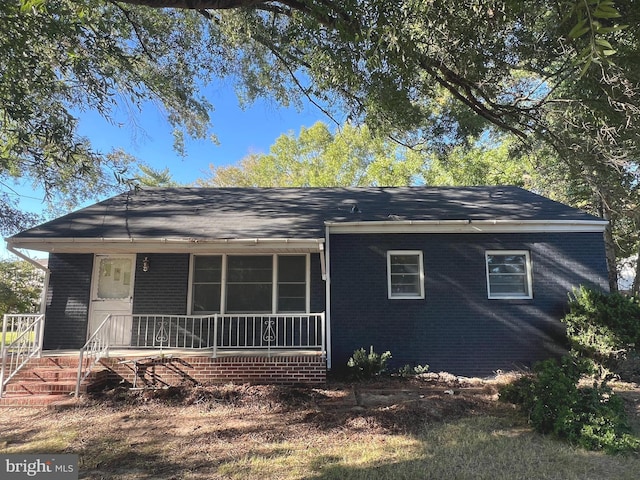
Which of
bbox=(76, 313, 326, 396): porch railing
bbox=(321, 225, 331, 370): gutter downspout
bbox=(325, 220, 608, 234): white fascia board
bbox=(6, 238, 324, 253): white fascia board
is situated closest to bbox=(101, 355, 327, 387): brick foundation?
bbox=(321, 225, 331, 370): gutter downspout

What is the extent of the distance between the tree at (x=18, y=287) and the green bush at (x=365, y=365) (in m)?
16.8

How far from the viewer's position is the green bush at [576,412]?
4.74 m

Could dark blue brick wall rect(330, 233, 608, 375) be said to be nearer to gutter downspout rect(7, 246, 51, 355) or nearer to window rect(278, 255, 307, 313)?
window rect(278, 255, 307, 313)

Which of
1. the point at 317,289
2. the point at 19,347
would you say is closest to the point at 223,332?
the point at 317,289

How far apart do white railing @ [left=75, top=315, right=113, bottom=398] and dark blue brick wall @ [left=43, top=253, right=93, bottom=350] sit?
0.95 meters

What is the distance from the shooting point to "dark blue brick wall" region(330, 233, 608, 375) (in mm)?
8852

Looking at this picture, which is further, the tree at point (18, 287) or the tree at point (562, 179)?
the tree at point (18, 287)

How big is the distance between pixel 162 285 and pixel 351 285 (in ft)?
13.2

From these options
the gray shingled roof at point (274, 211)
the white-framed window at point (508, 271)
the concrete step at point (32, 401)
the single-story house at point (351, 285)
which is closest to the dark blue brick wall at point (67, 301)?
the single-story house at point (351, 285)

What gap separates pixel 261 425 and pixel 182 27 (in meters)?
8.53

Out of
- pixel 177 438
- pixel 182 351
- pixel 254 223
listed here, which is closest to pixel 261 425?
pixel 177 438

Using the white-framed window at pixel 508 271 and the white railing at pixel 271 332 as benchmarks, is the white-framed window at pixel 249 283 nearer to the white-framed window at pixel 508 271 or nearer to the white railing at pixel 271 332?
the white railing at pixel 271 332

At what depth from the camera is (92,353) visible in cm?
738

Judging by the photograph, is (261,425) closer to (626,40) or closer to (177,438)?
(177,438)
